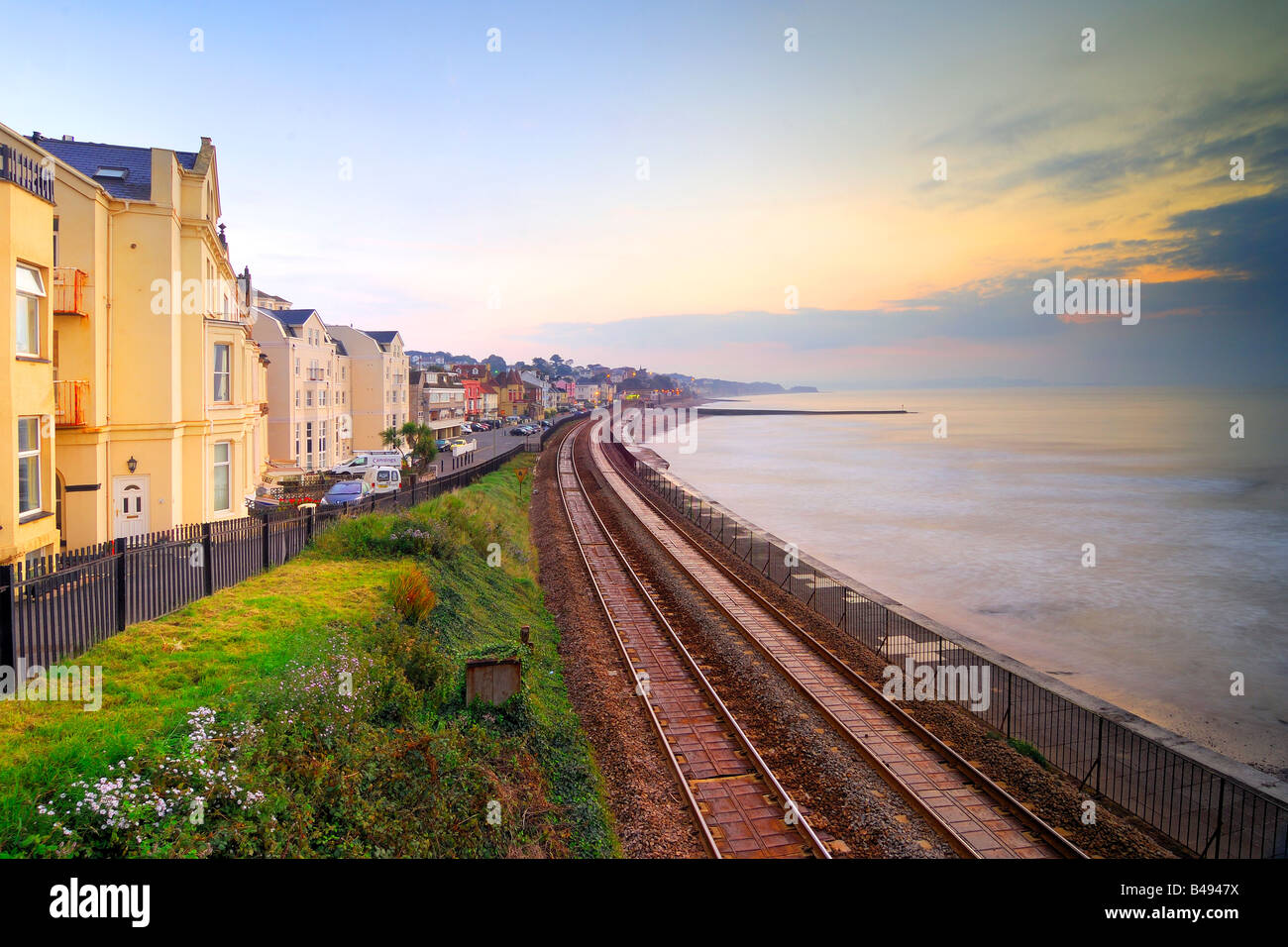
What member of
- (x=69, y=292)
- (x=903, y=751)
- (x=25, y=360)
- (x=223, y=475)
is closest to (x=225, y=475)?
(x=223, y=475)

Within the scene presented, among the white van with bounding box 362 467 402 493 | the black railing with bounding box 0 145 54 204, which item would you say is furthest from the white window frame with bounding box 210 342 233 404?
the white van with bounding box 362 467 402 493

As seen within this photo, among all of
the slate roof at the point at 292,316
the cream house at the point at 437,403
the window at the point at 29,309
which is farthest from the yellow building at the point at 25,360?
the cream house at the point at 437,403

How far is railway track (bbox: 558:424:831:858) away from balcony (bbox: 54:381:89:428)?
13.9 m

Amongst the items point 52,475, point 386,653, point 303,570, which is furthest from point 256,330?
point 386,653

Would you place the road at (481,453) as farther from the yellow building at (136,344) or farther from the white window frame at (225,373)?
the yellow building at (136,344)

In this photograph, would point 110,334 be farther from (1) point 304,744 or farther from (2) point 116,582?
(1) point 304,744

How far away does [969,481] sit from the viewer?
67.8m

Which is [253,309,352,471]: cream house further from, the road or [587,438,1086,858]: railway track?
[587,438,1086,858]: railway track

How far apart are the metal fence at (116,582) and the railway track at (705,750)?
8.02 m

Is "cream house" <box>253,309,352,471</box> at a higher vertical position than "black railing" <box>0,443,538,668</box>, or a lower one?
higher

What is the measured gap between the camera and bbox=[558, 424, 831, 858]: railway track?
9.71 m

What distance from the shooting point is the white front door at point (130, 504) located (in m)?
20.1

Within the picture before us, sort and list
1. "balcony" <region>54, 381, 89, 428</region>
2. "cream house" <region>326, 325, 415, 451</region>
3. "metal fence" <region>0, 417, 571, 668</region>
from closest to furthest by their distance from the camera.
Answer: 1. "metal fence" <region>0, 417, 571, 668</region>
2. "balcony" <region>54, 381, 89, 428</region>
3. "cream house" <region>326, 325, 415, 451</region>

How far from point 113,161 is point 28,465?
10.9 metres
